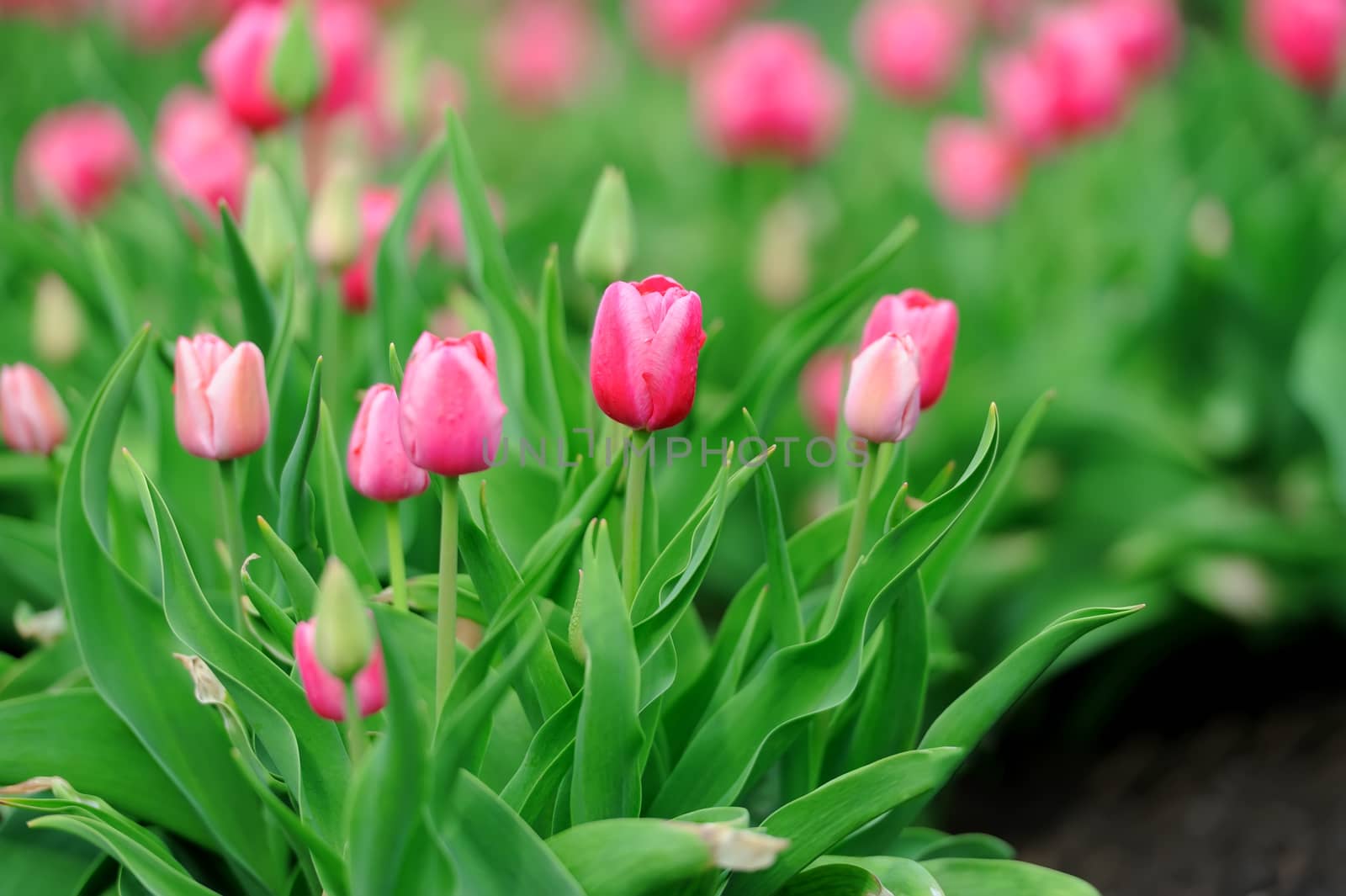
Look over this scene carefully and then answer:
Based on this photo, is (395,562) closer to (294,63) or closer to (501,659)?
(501,659)

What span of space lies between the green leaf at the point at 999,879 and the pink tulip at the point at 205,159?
1.23 metres

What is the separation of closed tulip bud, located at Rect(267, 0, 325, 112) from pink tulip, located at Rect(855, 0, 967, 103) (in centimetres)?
176

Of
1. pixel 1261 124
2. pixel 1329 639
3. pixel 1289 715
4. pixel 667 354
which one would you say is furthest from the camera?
pixel 1261 124

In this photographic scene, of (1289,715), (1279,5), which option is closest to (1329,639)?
(1289,715)

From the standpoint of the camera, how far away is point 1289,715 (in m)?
2.04

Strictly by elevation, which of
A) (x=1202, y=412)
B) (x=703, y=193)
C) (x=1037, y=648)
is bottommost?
(x=1202, y=412)

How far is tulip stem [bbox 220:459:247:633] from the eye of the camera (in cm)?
108

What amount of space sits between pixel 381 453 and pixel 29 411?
48 centimetres

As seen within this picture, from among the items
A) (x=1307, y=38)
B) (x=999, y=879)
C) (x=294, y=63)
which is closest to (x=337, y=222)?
(x=294, y=63)

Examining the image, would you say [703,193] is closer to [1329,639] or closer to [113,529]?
Result: [1329,639]

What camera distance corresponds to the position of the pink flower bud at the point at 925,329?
3.53 feet

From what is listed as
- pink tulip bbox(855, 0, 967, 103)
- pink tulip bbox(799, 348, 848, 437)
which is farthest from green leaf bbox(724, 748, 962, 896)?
pink tulip bbox(855, 0, 967, 103)

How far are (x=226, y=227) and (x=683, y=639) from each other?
1.98 ft

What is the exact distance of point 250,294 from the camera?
4.36ft
